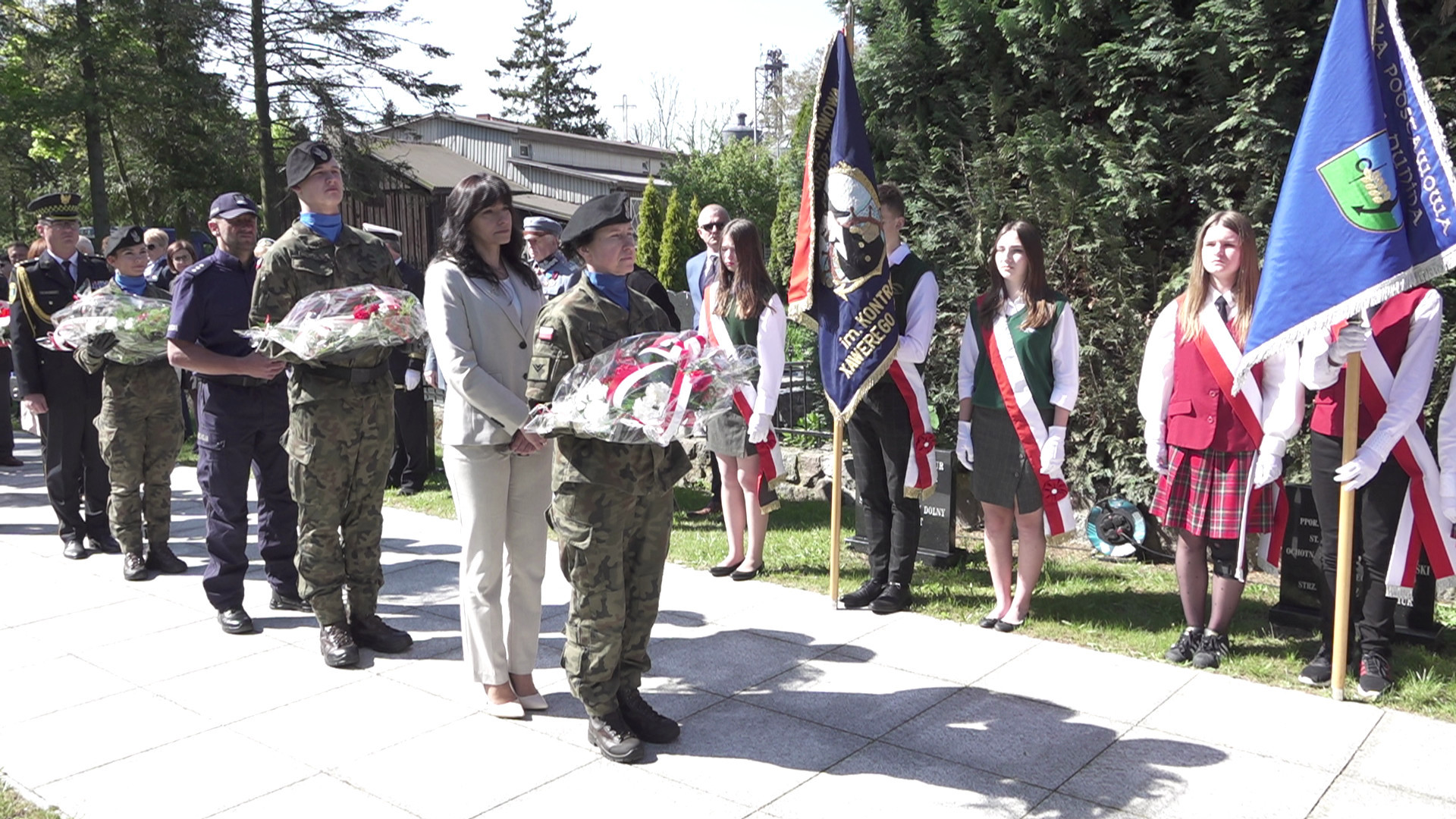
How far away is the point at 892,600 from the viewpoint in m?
5.94

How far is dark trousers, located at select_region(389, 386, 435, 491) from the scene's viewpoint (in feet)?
31.2

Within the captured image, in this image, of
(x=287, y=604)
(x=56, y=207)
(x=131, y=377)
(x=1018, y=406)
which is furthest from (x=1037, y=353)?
(x=56, y=207)

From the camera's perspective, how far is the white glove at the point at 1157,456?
5.07 m

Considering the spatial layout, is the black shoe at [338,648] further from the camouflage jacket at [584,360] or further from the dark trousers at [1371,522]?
the dark trousers at [1371,522]

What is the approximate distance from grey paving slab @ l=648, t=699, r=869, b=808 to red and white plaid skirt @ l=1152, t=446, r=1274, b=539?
1958 millimetres

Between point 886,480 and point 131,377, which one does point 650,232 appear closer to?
point 131,377

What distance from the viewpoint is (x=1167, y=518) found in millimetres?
5078

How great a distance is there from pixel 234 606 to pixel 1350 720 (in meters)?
5.25

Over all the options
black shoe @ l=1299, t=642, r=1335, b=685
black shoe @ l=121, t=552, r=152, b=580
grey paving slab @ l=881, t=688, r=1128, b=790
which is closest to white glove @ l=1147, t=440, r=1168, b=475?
black shoe @ l=1299, t=642, r=1335, b=685

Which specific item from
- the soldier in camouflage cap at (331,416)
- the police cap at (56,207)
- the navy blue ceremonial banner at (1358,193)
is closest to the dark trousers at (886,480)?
the navy blue ceremonial banner at (1358,193)

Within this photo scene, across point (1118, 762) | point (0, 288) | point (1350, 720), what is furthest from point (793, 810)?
point (0, 288)

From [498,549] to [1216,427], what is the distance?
126 inches

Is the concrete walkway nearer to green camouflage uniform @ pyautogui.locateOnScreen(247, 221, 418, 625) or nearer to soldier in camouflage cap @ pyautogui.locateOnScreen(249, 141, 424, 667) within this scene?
soldier in camouflage cap @ pyautogui.locateOnScreen(249, 141, 424, 667)

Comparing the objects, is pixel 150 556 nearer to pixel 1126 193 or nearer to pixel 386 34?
pixel 1126 193
